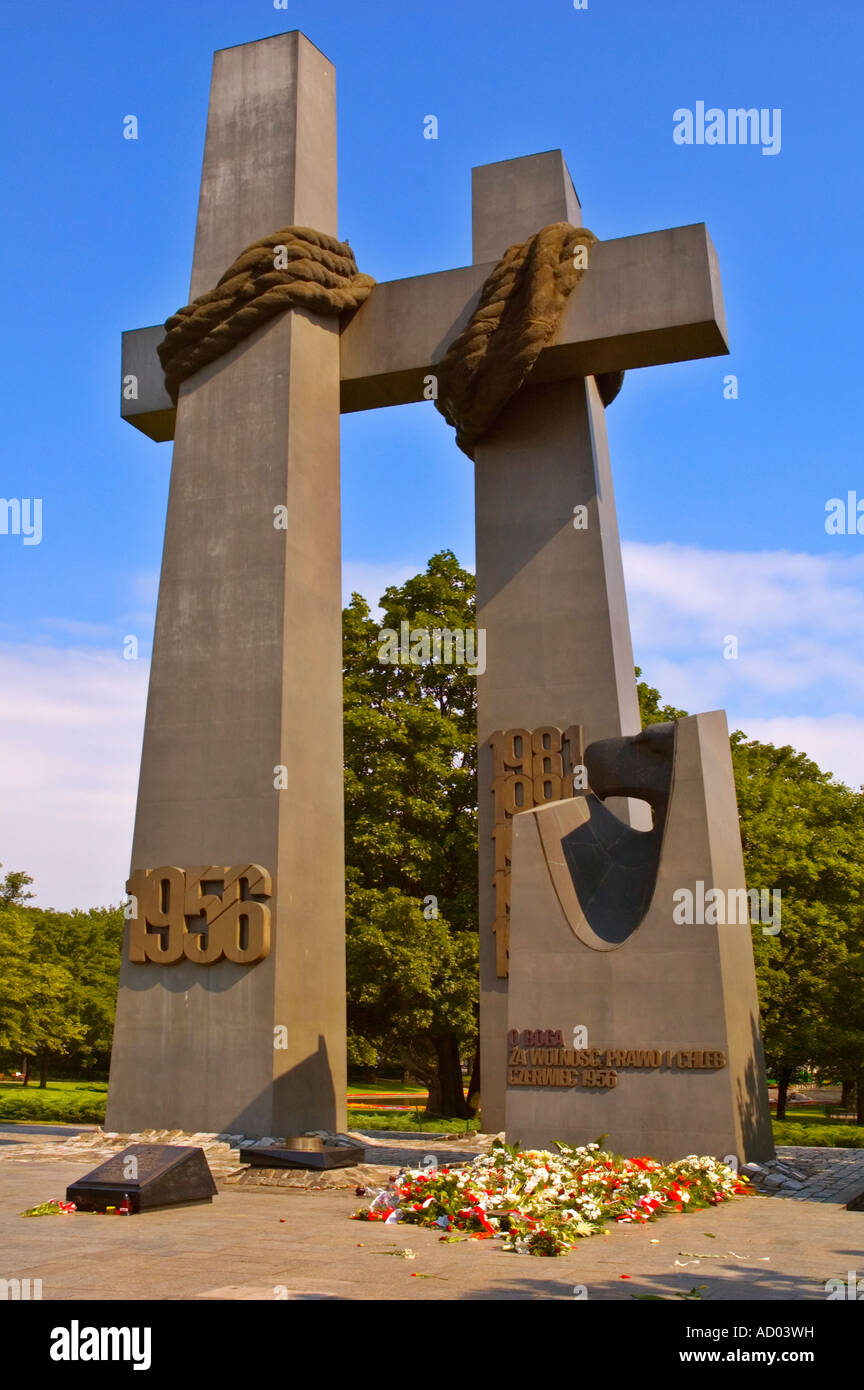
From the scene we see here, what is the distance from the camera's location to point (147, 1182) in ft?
34.4

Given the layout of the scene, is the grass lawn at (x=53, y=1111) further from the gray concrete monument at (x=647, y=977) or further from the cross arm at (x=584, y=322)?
the gray concrete monument at (x=647, y=977)

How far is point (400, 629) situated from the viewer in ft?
80.9

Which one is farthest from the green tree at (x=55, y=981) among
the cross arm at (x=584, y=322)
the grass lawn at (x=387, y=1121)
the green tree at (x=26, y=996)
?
the cross arm at (x=584, y=322)

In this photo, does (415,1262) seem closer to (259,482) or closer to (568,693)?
(568,693)

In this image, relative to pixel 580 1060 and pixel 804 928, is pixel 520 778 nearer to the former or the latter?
pixel 580 1060

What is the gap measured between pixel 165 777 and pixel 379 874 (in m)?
7.01

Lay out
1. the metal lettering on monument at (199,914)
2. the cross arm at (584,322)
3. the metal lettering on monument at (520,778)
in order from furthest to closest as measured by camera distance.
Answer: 1. the cross arm at (584,322)
2. the metal lettering on monument at (520,778)
3. the metal lettering on monument at (199,914)

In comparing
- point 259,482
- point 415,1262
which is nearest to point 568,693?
point 259,482

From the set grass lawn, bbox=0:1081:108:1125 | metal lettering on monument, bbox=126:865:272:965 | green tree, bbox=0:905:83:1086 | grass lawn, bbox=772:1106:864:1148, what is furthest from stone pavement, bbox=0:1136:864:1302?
green tree, bbox=0:905:83:1086

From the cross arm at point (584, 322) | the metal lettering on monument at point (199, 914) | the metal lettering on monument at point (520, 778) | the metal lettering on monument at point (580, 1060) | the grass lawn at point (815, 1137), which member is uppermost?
the cross arm at point (584, 322)

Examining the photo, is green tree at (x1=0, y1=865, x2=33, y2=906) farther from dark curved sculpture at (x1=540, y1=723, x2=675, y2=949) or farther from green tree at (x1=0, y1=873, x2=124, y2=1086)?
→ dark curved sculpture at (x1=540, y1=723, x2=675, y2=949)

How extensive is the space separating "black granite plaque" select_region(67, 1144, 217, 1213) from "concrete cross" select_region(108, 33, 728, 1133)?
13.2 feet

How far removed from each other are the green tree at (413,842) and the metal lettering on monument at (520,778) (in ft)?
15.8

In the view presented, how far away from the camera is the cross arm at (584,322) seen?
16.7 meters
